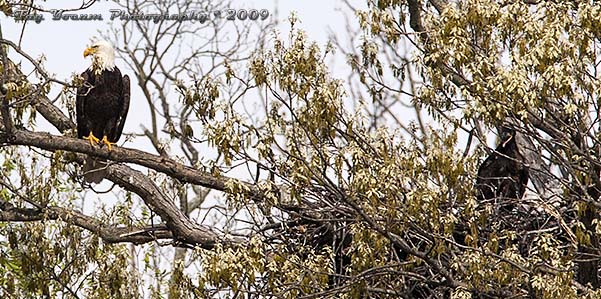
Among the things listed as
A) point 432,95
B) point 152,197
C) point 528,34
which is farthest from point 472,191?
point 152,197

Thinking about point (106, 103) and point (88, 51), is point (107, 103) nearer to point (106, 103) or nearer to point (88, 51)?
point (106, 103)

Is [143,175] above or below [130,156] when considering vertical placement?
above

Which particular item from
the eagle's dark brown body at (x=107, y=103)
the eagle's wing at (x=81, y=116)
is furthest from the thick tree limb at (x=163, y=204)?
the eagle's dark brown body at (x=107, y=103)

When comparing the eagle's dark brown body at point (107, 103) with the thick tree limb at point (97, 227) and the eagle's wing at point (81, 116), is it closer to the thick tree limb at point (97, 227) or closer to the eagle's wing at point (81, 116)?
the eagle's wing at point (81, 116)

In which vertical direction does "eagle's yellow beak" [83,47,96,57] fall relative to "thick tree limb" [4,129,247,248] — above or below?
above

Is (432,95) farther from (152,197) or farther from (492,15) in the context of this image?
(152,197)

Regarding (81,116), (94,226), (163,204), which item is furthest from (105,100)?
(163,204)

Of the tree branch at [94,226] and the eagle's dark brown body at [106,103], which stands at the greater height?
the eagle's dark brown body at [106,103]

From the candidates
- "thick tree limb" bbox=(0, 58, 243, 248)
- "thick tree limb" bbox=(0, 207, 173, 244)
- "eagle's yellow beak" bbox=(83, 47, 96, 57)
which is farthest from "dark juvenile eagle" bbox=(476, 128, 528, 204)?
"eagle's yellow beak" bbox=(83, 47, 96, 57)

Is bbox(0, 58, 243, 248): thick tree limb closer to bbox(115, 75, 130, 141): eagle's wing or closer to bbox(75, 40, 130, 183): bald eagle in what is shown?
bbox(75, 40, 130, 183): bald eagle

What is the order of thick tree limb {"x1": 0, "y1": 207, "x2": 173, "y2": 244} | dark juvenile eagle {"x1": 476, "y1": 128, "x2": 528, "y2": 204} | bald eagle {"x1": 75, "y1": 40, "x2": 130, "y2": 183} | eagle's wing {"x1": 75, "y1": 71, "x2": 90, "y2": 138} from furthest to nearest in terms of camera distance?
bald eagle {"x1": 75, "y1": 40, "x2": 130, "y2": 183}
dark juvenile eagle {"x1": 476, "y1": 128, "x2": 528, "y2": 204}
eagle's wing {"x1": 75, "y1": 71, "x2": 90, "y2": 138}
thick tree limb {"x1": 0, "y1": 207, "x2": 173, "y2": 244}

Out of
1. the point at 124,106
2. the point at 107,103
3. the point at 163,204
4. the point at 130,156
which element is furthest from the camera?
the point at 124,106

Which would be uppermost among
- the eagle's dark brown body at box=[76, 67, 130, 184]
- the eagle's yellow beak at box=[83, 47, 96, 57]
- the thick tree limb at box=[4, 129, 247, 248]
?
the eagle's yellow beak at box=[83, 47, 96, 57]

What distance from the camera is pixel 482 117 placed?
561 cm
